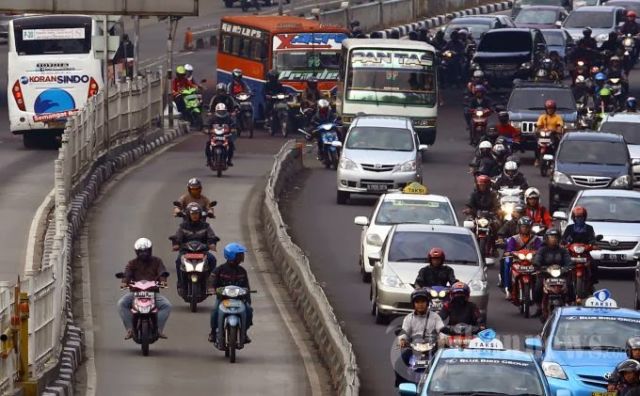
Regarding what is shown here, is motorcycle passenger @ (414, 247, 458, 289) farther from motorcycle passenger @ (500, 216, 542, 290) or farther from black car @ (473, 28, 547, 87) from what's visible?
black car @ (473, 28, 547, 87)

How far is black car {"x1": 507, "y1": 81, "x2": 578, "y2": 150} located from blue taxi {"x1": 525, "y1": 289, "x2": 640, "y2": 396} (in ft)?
78.8

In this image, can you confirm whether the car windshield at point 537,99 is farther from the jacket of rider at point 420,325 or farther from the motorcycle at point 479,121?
the jacket of rider at point 420,325

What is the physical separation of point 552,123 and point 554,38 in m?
17.8

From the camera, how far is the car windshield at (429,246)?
27234 mm

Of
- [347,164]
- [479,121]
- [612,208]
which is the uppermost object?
[612,208]

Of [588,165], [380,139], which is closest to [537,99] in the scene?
[380,139]

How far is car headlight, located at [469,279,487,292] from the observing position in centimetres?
2641

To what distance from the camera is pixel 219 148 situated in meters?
42.6

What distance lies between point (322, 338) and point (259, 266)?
7.54m

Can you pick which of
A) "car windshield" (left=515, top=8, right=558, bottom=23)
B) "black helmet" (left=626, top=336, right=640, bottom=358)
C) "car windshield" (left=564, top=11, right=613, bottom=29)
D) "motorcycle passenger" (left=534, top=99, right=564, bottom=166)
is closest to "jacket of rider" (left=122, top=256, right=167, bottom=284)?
"black helmet" (left=626, top=336, right=640, bottom=358)

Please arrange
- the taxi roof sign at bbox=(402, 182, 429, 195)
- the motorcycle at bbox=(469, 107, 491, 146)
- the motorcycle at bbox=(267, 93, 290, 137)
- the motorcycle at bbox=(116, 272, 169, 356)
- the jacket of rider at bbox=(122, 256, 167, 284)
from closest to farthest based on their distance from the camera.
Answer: the motorcycle at bbox=(116, 272, 169, 356) < the jacket of rider at bbox=(122, 256, 167, 284) < the taxi roof sign at bbox=(402, 182, 429, 195) < the motorcycle at bbox=(469, 107, 491, 146) < the motorcycle at bbox=(267, 93, 290, 137)

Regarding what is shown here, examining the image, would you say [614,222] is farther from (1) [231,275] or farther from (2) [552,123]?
(2) [552,123]

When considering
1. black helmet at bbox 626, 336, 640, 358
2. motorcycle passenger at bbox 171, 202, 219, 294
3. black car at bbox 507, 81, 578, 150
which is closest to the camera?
black helmet at bbox 626, 336, 640, 358

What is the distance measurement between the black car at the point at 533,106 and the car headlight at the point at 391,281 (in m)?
19.7
